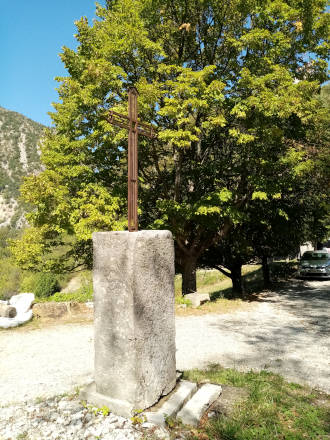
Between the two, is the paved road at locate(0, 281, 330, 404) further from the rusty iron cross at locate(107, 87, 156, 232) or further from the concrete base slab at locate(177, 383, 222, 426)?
the rusty iron cross at locate(107, 87, 156, 232)

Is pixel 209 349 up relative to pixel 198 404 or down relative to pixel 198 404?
down

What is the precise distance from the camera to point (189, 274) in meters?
11.7

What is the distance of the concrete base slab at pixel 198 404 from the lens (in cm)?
307

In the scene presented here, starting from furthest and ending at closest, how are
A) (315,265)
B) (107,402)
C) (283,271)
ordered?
1. (283,271)
2. (315,265)
3. (107,402)

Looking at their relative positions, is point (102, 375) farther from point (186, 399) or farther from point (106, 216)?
point (106, 216)

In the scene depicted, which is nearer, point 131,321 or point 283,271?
point 131,321

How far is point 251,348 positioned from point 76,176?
→ 7.46m

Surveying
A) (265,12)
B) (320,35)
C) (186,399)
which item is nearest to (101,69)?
(265,12)

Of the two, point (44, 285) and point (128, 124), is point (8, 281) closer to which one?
point (44, 285)

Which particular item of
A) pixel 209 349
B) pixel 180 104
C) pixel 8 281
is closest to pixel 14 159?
pixel 8 281

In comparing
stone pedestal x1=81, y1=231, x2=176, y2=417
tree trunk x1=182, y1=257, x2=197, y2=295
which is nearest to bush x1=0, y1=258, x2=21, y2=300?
tree trunk x1=182, y1=257, x2=197, y2=295

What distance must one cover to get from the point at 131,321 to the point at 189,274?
8694mm

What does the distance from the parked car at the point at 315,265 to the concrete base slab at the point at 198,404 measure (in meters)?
12.8

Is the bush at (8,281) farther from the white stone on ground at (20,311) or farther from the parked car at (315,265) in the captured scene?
the parked car at (315,265)
